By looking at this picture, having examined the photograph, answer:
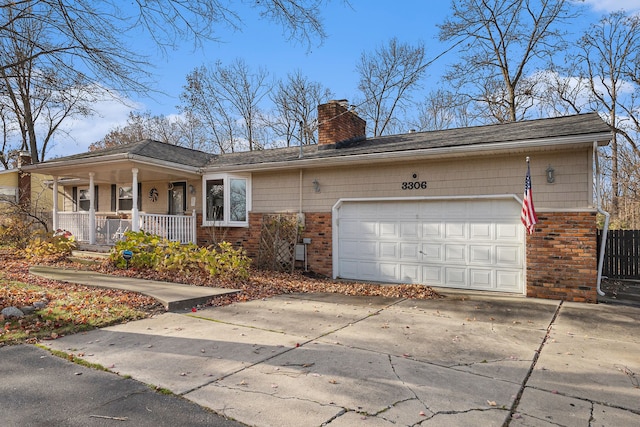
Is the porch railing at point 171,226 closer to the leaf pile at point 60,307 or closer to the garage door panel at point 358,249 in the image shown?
the leaf pile at point 60,307

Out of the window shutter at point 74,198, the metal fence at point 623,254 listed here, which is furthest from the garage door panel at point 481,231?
the window shutter at point 74,198

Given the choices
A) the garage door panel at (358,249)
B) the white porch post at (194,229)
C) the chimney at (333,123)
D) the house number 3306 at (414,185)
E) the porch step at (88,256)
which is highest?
the chimney at (333,123)

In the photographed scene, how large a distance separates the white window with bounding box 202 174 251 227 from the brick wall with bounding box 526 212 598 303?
24.7 ft

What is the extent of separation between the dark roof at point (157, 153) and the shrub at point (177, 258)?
2474 mm

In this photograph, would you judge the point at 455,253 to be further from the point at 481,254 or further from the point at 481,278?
the point at 481,278

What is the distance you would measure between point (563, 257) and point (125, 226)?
456 inches

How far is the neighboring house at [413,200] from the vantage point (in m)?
7.66

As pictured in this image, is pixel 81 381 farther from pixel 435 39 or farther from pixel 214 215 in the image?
pixel 435 39

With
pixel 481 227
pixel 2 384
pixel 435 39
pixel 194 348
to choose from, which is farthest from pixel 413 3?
pixel 2 384

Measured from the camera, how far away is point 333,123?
11711 mm

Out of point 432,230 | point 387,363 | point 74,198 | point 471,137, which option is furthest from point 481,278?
point 74,198

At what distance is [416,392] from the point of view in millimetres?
3377

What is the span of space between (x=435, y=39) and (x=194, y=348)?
9331mm

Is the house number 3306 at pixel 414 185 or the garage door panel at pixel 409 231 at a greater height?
the house number 3306 at pixel 414 185
